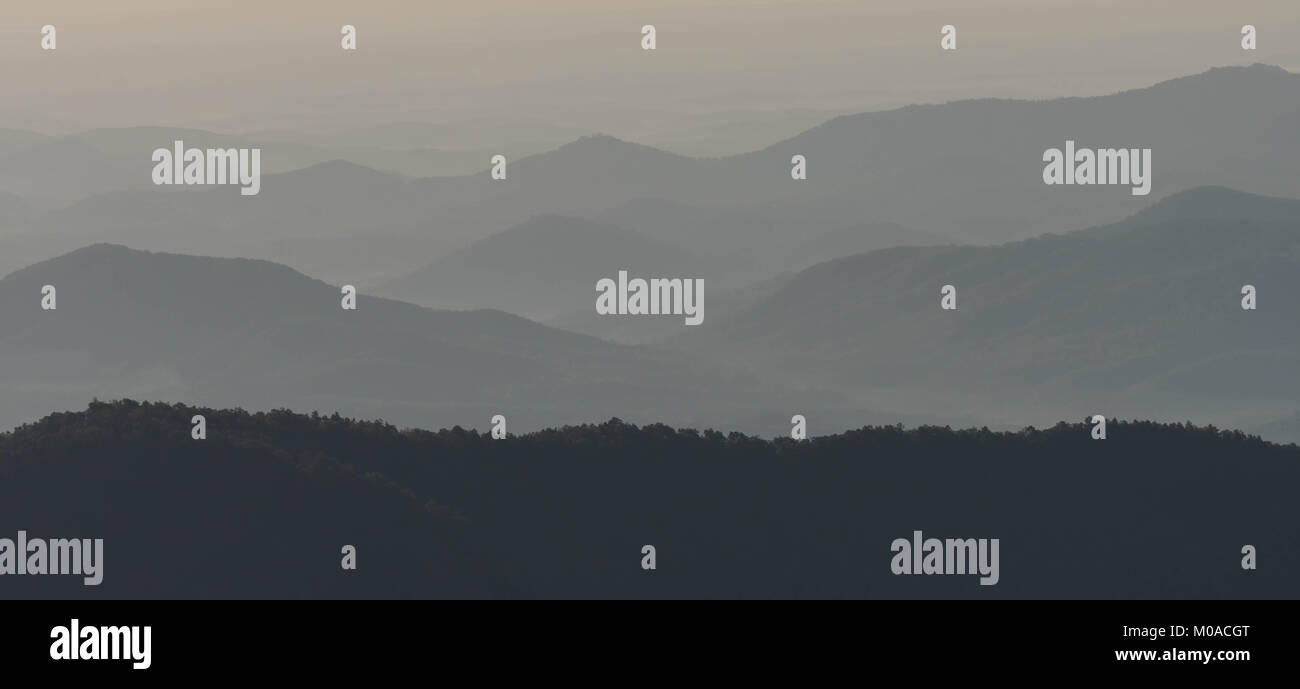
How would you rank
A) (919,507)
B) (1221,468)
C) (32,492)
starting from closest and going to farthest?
(32,492) < (919,507) < (1221,468)

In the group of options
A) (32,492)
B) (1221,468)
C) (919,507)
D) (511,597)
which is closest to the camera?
(511,597)

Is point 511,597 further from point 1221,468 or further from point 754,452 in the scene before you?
point 1221,468

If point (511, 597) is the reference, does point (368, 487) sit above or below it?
above

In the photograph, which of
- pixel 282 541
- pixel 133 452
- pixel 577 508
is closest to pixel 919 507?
pixel 577 508

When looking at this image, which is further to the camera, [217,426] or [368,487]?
[217,426]

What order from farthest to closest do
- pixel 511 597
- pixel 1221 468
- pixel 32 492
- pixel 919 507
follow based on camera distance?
1. pixel 1221 468
2. pixel 919 507
3. pixel 32 492
4. pixel 511 597

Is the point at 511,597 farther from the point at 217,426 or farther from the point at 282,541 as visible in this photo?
the point at 217,426

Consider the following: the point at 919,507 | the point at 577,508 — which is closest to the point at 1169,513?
the point at 919,507
